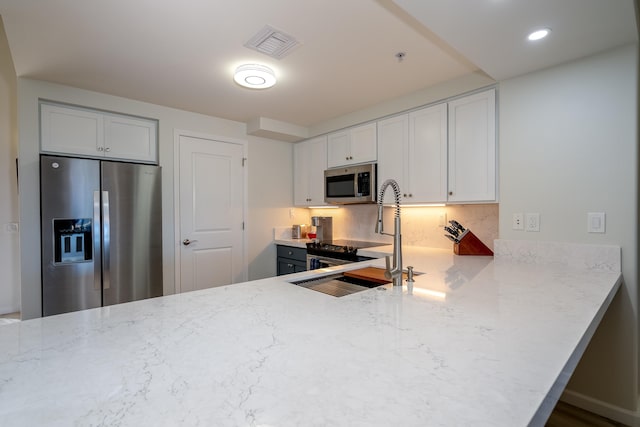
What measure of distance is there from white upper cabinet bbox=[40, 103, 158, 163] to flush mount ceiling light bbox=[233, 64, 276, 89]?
4.23 ft

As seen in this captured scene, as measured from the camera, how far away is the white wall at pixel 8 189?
11.7 feet

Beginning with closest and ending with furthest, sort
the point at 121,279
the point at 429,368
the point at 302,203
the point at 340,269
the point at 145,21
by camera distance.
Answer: the point at 429,368 → the point at 145,21 → the point at 340,269 → the point at 121,279 → the point at 302,203

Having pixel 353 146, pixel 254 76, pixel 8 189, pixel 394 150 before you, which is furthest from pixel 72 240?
pixel 394 150

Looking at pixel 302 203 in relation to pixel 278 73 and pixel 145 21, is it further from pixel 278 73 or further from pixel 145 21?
pixel 145 21

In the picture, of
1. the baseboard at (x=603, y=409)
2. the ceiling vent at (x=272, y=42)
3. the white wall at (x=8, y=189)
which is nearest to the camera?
the baseboard at (x=603, y=409)

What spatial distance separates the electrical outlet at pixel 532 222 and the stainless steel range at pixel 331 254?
4.17ft

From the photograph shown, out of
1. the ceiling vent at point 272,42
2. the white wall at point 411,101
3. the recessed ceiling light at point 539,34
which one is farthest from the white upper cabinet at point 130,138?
the recessed ceiling light at point 539,34

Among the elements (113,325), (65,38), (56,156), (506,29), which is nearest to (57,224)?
(56,156)

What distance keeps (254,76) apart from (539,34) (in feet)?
5.83

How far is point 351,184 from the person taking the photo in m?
3.29

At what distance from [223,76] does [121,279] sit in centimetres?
187

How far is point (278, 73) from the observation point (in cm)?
236

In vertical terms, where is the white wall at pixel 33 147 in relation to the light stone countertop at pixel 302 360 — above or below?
above

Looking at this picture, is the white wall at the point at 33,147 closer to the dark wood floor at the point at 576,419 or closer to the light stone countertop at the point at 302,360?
the light stone countertop at the point at 302,360
